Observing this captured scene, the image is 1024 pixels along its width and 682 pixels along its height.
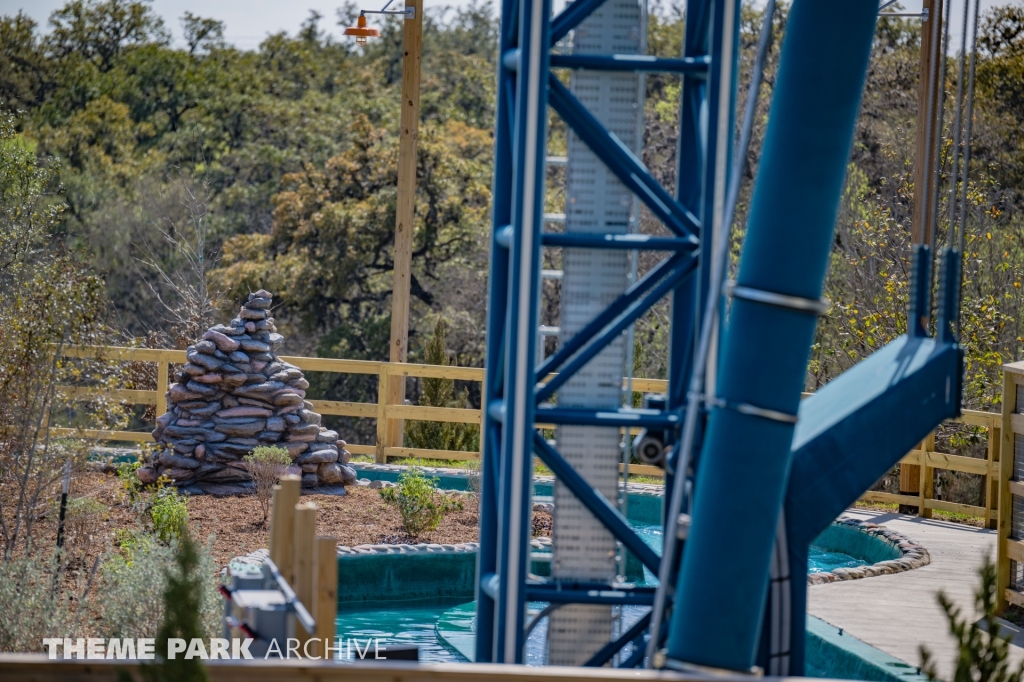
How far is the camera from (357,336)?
18.4 metres

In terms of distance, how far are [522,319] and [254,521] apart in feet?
16.6

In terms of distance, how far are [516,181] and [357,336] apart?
14.7m

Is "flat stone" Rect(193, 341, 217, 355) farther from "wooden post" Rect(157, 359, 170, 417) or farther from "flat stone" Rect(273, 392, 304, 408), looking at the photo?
"wooden post" Rect(157, 359, 170, 417)

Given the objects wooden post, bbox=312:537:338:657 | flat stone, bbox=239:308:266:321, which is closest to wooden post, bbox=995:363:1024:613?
wooden post, bbox=312:537:338:657

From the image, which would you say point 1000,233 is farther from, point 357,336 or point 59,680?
point 59,680

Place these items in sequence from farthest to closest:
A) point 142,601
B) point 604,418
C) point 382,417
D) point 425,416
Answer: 1. point 382,417
2. point 425,416
3. point 142,601
4. point 604,418

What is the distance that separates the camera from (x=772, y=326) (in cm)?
326

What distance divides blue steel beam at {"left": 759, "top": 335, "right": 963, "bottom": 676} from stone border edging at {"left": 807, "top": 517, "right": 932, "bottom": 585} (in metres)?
3.44

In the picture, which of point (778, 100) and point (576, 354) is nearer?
point (778, 100)

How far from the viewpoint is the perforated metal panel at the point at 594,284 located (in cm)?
410

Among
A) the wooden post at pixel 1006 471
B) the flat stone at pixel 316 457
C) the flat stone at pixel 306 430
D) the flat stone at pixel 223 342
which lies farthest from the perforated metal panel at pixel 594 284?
the flat stone at pixel 223 342

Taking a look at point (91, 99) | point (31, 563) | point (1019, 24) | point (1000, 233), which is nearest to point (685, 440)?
point (31, 563)

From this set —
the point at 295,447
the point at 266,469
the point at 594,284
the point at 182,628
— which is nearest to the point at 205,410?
the point at 295,447

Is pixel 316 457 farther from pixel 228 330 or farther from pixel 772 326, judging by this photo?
pixel 772 326
